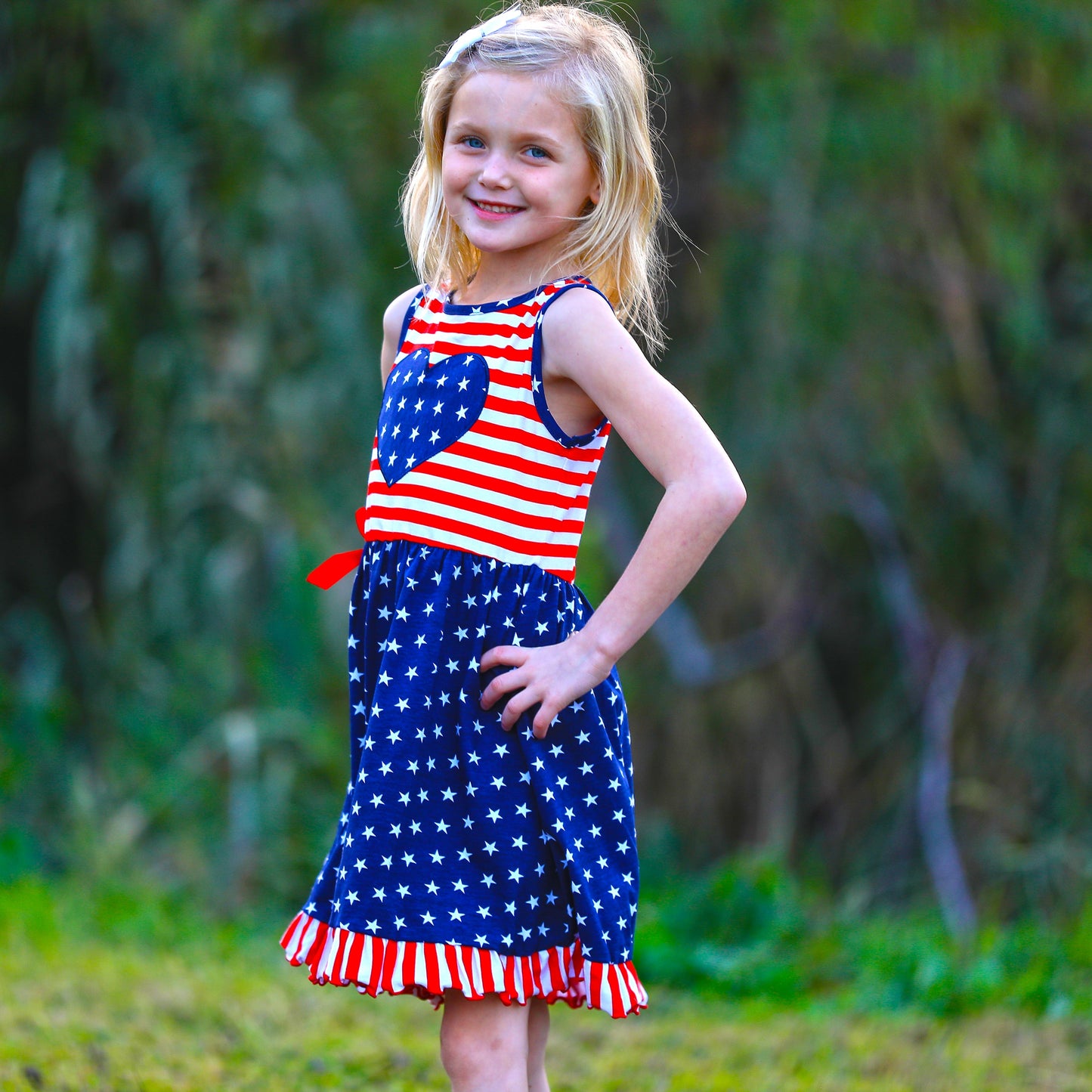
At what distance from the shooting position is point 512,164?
1.71 meters

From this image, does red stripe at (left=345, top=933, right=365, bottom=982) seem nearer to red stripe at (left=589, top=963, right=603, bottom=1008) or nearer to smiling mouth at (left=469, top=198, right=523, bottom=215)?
red stripe at (left=589, top=963, right=603, bottom=1008)

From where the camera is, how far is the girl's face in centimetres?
170

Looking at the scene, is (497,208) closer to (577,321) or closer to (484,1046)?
(577,321)

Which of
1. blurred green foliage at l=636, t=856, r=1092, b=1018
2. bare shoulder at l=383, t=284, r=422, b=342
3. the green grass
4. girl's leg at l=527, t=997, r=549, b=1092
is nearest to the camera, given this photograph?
girl's leg at l=527, t=997, r=549, b=1092

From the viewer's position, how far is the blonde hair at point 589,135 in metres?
1.71

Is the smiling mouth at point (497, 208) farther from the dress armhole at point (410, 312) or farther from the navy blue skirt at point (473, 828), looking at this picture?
the navy blue skirt at point (473, 828)

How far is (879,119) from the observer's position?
3.94 m

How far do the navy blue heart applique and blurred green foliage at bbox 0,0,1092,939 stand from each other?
74.5 inches

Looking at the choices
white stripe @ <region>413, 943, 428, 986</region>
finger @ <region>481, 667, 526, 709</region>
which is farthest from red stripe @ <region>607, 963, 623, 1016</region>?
finger @ <region>481, 667, 526, 709</region>

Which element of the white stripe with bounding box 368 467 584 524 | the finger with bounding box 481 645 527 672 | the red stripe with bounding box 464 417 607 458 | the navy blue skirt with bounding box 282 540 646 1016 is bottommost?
the navy blue skirt with bounding box 282 540 646 1016

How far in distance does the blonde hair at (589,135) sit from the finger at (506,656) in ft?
1.65

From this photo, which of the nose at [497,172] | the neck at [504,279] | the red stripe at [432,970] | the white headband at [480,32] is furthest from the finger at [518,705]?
the white headband at [480,32]

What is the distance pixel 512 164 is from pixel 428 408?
32cm

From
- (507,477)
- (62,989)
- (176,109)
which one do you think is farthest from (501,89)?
(176,109)
